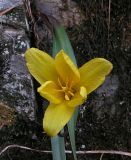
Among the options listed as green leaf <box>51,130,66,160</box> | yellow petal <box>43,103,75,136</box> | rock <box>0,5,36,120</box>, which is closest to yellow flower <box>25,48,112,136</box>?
yellow petal <box>43,103,75,136</box>

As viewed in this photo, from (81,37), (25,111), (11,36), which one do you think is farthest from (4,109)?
(81,37)

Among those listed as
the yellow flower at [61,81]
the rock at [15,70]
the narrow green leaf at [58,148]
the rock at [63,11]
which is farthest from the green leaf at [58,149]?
the rock at [63,11]

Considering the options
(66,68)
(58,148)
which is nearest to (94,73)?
(66,68)

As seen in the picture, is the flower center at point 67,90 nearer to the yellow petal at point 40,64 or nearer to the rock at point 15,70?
the yellow petal at point 40,64

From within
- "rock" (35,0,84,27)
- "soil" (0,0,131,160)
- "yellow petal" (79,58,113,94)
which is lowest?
"soil" (0,0,131,160)

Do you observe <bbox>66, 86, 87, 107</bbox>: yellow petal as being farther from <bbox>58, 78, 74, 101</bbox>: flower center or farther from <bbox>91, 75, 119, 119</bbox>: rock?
<bbox>91, 75, 119, 119</bbox>: rock

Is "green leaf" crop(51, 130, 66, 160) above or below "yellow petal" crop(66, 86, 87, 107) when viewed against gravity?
below
